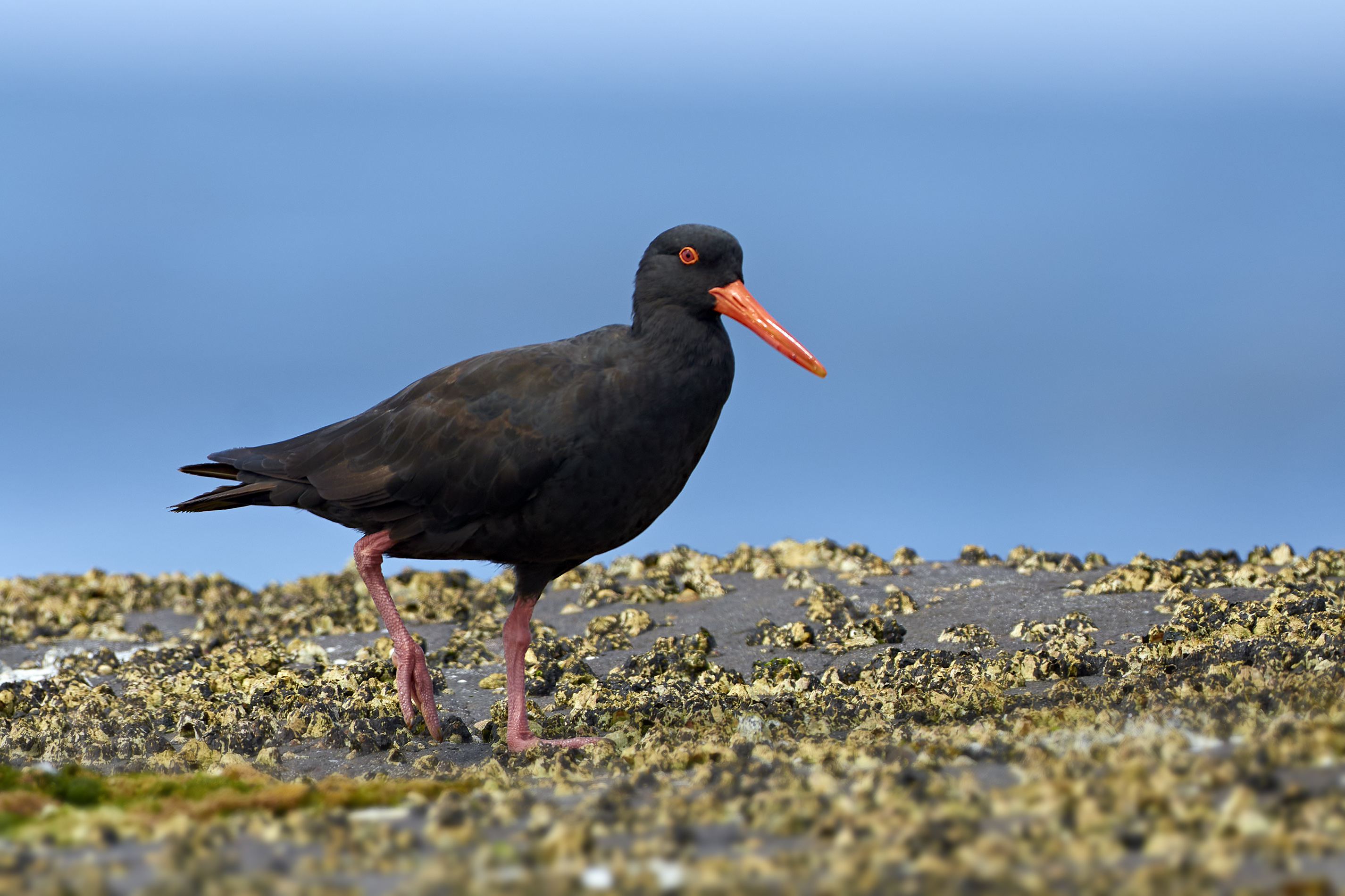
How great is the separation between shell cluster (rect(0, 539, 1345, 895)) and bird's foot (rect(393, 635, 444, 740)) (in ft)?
0.55

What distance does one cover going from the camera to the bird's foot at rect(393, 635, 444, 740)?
749cm

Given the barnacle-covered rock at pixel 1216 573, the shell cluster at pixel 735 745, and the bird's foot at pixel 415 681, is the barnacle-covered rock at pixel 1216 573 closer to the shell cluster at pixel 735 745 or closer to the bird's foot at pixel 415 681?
the shell cluster at pixel 735 745

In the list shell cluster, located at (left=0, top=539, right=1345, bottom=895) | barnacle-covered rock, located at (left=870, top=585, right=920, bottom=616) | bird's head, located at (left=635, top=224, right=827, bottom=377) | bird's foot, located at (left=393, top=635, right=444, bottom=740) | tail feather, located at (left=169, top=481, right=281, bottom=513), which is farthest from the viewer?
barnacle-covered rock, located at (left=870, top=585, right=920, bottom=616)

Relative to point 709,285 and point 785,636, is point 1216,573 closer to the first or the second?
point 785,636

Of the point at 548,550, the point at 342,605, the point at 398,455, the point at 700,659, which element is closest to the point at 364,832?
the point at 548,550

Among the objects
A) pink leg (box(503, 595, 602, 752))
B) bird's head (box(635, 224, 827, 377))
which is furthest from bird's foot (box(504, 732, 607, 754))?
bird's head (box(635, 224, 827, 377))

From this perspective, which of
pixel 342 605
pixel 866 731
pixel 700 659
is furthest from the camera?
pixel 342 605

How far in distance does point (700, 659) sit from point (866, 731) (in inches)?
92.1

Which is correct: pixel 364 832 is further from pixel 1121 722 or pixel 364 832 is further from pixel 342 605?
pixel 342 605

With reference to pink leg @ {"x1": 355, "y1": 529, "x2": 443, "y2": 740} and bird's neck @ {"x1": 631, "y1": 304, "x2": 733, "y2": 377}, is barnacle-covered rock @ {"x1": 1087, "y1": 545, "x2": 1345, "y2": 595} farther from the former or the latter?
pink leg @ {"x1": 355, "y1": 529, "x2": 443, "y2": 740}

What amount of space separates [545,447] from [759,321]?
150 centimetres

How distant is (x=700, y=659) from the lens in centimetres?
873

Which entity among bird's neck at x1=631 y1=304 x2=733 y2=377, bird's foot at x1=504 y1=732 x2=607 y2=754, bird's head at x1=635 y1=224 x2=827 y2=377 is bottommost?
bird's foot at x1=504 y1=732 x2=607 y2=754

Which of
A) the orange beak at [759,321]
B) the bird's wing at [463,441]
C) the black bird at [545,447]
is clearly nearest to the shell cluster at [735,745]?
the black bird at [545,447]
